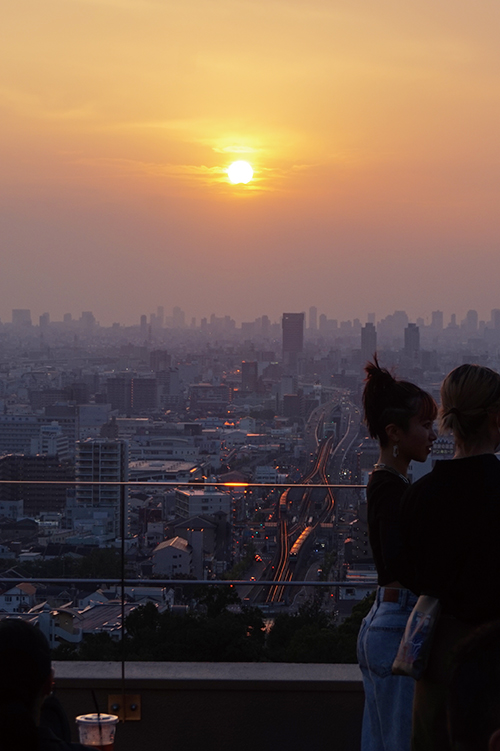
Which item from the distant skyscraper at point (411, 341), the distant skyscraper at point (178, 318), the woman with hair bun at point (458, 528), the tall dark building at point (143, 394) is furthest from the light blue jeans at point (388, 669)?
the distant skyscraper at point (178, 318)

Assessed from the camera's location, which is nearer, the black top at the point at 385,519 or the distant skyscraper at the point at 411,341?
the black top at the point at 385,519

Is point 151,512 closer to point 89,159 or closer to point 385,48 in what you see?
point 385,48

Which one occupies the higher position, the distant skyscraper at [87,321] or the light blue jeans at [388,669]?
the distant skyscraper at [87,321]

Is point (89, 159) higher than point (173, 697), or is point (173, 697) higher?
point (89, 159)

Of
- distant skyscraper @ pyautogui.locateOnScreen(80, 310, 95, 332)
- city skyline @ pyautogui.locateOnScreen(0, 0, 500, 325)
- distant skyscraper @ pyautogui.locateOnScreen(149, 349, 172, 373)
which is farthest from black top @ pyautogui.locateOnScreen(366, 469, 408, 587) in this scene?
distant skyscraper @ pyautogui.locateOnScreen(80, 310, 95, 332)

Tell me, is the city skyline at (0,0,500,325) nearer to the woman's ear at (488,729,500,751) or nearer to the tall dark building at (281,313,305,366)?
the tall dark building at (281,313,305,366)

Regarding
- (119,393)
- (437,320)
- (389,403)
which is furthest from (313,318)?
(389,403)

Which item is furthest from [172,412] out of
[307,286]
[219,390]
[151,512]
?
[151,512]

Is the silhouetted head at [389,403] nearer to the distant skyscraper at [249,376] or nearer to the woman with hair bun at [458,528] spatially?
the woman with hair bun at [458,528]
